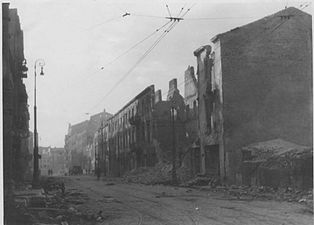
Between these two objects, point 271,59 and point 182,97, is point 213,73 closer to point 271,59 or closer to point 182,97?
point 271,59

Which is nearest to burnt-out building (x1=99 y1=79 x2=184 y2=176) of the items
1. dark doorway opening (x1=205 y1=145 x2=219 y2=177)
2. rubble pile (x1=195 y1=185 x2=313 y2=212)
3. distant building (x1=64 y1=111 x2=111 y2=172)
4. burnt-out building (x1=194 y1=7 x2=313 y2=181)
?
dark doorway opening (x1=205 y1=145 x2=219 y2=177)

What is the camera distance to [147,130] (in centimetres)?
4962

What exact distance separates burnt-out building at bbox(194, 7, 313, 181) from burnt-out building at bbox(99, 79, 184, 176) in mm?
11035

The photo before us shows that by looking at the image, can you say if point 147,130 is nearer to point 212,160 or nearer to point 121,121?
point 121,121

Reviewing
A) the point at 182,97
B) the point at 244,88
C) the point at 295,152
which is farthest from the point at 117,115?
the point at 295,152

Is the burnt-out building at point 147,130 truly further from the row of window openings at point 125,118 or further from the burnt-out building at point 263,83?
the burnt-out building at point 263,83

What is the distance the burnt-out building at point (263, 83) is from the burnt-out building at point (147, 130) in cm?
1103

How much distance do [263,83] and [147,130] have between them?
23.2 m

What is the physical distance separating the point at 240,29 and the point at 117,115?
131 ft

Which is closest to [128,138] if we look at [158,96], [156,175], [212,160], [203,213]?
[158,96]

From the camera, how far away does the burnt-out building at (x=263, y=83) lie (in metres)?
27.2

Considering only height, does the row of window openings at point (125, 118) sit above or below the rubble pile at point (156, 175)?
above

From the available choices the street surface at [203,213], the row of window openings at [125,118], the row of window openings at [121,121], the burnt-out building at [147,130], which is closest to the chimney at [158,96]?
the burnt-out building at [147,130]

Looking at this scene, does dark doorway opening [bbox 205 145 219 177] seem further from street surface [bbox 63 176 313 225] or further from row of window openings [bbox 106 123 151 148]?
row of window openings [bbox 106 123 151 148]
